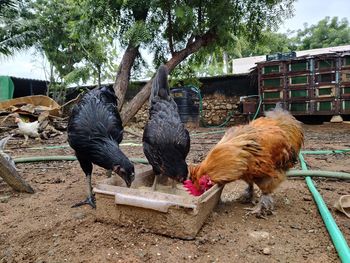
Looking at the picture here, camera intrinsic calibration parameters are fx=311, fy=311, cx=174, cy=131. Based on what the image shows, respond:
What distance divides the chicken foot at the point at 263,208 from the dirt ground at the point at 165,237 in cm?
7

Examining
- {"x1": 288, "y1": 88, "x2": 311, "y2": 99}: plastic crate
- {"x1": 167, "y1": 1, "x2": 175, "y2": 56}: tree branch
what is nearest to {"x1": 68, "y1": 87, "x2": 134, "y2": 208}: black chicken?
{"x1": 167, "y1": 1, "x2": 175, "y2": 56}: tree branch

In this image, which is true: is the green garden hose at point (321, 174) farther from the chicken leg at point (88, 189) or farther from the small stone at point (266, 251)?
the chicken leg at point (88, 189)

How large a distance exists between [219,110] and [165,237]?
12.1 meters

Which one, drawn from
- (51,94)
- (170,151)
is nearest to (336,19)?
(51,94)

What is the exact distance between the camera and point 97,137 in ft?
10.2

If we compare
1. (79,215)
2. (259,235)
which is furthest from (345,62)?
(79,215)

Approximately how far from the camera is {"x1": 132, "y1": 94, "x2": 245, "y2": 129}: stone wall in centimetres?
1395

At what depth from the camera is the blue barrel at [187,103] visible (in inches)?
532

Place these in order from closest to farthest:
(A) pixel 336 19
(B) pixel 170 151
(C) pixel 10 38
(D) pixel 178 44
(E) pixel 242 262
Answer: (E) pixel 242 262 < (B) pixel 170 151 < (D) pixel 178 44 < (C) pixel 10 38 < (A) pixel 336 19

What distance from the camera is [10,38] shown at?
1477 centimetres

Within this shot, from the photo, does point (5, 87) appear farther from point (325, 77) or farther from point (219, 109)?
point (325, 77)

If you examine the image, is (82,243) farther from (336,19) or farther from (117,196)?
(336,19)

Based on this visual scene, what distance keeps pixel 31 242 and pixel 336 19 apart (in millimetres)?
33525

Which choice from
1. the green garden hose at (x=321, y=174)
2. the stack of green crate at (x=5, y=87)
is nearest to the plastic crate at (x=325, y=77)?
the green garden hose at (x=321, y=174)
